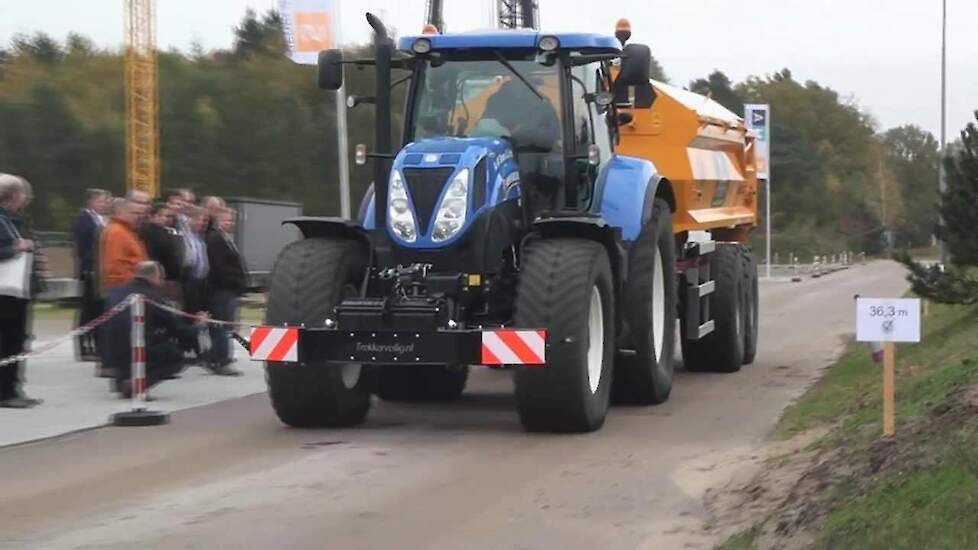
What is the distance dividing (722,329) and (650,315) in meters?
4.06

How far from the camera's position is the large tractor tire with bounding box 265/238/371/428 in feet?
37.1

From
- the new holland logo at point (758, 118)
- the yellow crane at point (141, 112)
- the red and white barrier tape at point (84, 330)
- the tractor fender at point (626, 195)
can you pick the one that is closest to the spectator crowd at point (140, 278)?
the red and white barrier tape at point (84, 330)

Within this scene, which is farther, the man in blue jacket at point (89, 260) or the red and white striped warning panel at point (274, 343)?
the man in blue jacket at point (89, 260)

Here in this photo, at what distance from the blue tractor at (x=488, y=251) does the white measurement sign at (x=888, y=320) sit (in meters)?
2.16

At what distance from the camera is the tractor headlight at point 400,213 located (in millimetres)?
11461

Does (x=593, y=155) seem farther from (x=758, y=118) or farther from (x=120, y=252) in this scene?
(x=758, y=118)

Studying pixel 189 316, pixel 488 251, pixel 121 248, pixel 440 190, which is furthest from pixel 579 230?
pixel 121 248

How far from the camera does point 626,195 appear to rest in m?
12.8

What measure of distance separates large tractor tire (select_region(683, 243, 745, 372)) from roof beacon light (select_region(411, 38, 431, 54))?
5435 millimetres

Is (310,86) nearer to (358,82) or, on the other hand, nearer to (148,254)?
(358,82)

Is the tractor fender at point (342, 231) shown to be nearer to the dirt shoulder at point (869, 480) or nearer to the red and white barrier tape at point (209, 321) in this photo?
the red and white barrier tape at point (209, 321)

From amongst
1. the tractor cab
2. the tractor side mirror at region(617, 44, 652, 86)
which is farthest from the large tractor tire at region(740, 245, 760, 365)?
the tractor side mirror at region(617, 44, 652, 86)

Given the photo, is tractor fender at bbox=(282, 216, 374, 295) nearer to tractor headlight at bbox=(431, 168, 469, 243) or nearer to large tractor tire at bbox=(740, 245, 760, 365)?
tractor headlight at bbox=(431, 168, 469, 243)

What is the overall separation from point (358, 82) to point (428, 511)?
3523 centimetres
